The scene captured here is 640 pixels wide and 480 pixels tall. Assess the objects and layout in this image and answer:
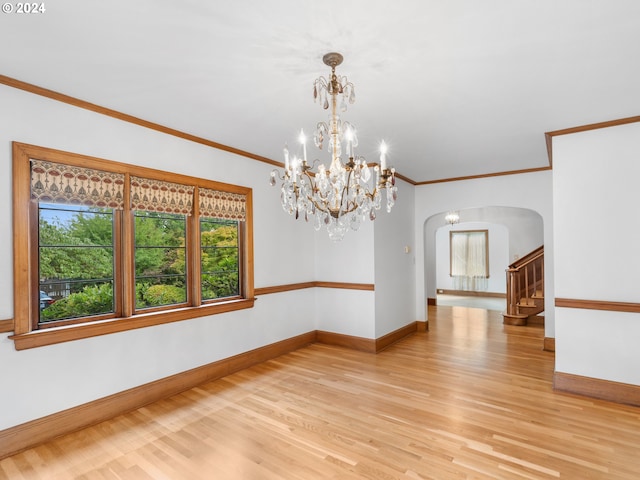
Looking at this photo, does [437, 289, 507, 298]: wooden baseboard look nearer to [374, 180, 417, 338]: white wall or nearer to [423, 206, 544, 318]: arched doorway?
[423, 206, 544, 318]: arched doorway

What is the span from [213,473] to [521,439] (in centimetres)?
229

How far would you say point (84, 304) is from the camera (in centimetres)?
303

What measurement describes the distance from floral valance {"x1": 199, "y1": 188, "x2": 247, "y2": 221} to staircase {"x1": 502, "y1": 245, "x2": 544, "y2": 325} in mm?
5527

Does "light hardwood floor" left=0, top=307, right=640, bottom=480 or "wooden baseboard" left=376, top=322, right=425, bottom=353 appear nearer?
"light hardwood floor" left=0, top=307, right=640, bottom=480

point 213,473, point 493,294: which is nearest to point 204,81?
point 213,473

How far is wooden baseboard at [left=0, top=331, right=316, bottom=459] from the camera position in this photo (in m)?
2.54

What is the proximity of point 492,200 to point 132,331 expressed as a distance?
5329 millimetres

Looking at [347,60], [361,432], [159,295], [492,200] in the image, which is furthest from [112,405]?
[492,200]

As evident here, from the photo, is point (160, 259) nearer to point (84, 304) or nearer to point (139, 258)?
point (139, 258)

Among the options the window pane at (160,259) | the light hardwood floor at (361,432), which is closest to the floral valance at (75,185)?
the window pane at (160,259)

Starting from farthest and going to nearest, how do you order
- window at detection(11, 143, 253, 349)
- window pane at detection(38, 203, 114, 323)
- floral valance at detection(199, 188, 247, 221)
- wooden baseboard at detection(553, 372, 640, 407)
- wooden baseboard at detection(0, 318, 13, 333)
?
1. floral valance at detection(199, 188, 247, 221)
2. wooden baseboard at detection(553, 372, 640, 407)
3. window pane at detection(38, 203, 114, 323)
4. window at detection(11, 143, 253, 349)
5. wooden baseboard at detection(0, 318, 13, 333)

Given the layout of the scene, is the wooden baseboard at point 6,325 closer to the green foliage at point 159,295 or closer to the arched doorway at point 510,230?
the green foliage at point 159,295

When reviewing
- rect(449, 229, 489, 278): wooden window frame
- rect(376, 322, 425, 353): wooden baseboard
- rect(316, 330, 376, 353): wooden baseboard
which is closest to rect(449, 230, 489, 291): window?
rect(449, 229, 489, 278): wooden window frame

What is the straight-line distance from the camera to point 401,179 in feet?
18.9
